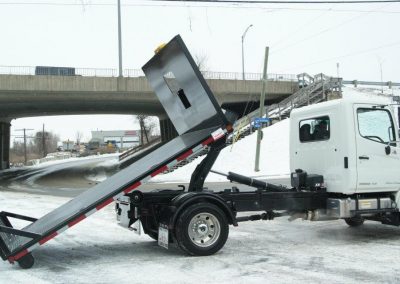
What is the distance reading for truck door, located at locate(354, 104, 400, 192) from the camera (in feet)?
27.9

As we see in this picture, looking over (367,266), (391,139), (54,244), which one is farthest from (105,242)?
(391,139)

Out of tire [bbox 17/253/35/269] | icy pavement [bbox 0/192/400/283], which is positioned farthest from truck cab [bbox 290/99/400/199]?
tire [bbox 17/253/35/269]

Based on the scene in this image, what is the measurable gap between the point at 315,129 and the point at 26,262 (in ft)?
17.5

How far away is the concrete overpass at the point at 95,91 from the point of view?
34.4 metres

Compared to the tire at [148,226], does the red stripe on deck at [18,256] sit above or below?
below

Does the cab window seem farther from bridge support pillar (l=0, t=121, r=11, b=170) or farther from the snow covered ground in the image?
bridge support pillar (l=0, t=121, r=11, b=170)

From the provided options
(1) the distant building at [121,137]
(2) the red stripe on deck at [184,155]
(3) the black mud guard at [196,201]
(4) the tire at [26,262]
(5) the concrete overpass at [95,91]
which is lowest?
(4) the tire at [26,262]

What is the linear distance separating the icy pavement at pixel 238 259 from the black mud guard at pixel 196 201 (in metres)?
0.60

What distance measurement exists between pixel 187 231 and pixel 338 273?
7.22ft

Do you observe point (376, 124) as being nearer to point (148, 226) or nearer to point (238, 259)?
point (238, 259)

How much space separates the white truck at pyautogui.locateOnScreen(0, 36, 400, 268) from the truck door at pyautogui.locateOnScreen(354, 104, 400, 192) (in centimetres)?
2

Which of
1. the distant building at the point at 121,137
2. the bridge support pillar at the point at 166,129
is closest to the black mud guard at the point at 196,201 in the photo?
the bridge support pillar at the point at 166,129

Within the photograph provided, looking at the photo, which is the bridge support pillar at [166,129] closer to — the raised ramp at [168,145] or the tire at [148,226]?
the raised ramp at [168,145]

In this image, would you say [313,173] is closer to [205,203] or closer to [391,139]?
[391,139]
